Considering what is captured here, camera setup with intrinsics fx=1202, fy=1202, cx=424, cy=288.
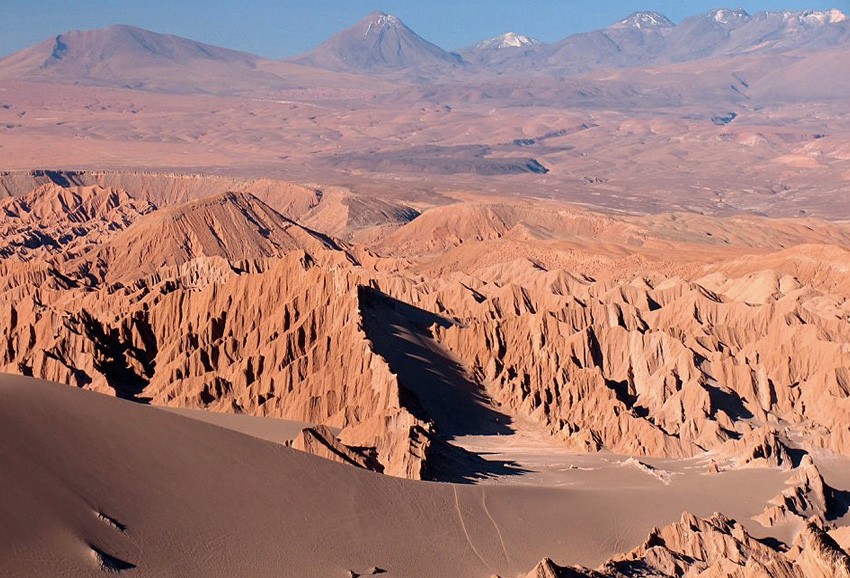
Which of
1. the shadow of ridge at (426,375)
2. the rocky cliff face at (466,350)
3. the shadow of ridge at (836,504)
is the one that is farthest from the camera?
the shadow of ridge at (426,375)

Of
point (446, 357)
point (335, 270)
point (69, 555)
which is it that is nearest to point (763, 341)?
point (446, 357)

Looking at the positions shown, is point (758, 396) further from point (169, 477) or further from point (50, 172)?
point (50, 172)

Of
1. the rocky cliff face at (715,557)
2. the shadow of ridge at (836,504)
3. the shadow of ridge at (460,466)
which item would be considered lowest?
the shadow of ridge at (836,504)

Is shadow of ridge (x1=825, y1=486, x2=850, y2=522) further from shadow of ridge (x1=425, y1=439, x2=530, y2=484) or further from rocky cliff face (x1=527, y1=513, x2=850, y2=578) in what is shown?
shadow of ridge (x1=425, y1=439, x2=530, y2=484)

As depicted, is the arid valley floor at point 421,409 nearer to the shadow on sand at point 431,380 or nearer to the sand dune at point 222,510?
the sand dune at point 222,510

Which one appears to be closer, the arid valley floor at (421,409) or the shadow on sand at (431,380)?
the arid valley floor at (421,409)

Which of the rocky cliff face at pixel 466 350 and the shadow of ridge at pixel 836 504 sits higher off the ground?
the rocky cliff face at pixel 466 350

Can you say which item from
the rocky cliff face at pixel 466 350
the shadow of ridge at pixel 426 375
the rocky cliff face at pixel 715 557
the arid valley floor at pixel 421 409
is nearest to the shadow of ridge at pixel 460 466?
the arid valley floor at pixel 421 409

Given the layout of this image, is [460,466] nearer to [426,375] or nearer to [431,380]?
[431,380]

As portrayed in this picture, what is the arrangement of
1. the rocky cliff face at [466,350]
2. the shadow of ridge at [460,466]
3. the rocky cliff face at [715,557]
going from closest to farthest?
the rocky cliff face at [715,557], the shadow of ridge at [460,466], the rocky cliff face at [466,350]
